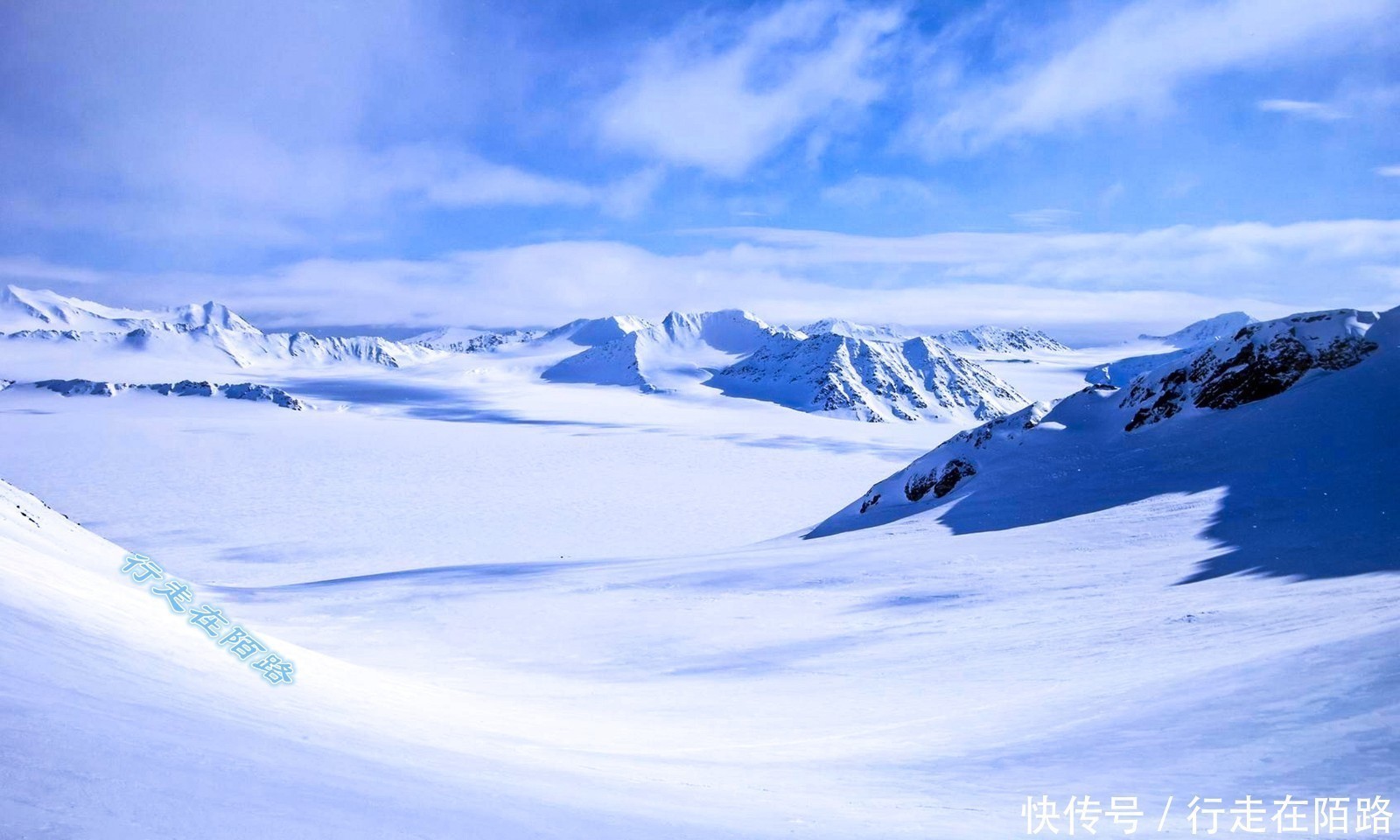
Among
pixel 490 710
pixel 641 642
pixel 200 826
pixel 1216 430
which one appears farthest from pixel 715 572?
pixel 200 826

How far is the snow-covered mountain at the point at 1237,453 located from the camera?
11.4 meters

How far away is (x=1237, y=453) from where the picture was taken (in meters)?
16.8

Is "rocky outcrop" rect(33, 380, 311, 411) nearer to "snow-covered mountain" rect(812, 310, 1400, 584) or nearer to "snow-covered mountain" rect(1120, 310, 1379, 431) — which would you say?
"snow-covered mountain" rect(812, 310, 1400, 584)

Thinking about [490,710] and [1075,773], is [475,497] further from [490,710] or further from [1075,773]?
[1075,773]

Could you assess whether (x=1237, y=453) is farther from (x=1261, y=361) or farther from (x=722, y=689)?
(x=722, y=689)

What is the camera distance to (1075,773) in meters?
4.46

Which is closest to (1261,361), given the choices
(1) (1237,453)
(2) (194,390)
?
(1) (1237,453)

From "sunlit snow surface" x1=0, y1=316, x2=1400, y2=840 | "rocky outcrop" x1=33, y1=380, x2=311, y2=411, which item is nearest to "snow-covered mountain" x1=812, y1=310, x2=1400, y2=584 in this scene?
"sunlit snow surface" x1=0, y1=316, x2=1400, y2=840

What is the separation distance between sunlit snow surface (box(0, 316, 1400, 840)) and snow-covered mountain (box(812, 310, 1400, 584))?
0.41 meters

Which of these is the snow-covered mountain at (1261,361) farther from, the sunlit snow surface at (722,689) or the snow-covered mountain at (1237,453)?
the sunlit snow surface at (722,689)

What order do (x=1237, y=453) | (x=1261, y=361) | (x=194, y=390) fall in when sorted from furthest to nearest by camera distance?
(x=194, y=390), (x=1261, y=361), (x=1237, y=453)

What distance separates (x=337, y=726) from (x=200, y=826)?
2073 mm

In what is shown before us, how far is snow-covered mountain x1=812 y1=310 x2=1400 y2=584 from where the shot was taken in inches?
449

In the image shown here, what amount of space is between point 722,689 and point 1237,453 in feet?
48.1
